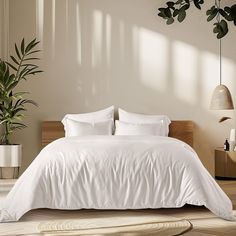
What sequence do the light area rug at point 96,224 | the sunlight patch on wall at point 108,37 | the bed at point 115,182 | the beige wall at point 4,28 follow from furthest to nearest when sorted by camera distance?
the sunlight patch on wall at point 108,37 → the beige wall at point 4,28 → the bed at point 115,182 → the light area rug at point 96,224

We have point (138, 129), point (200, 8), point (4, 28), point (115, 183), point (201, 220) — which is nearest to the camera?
point (201, 220)

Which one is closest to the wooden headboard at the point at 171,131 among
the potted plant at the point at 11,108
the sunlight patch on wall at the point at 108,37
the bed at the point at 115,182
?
the potted plant at the point at 11,108

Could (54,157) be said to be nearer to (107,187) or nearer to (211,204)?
(107,187)

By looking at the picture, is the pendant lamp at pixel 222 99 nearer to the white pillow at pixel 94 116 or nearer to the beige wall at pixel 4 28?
the white pillow at pixel 94 116

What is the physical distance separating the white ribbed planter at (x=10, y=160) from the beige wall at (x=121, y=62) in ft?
1.39

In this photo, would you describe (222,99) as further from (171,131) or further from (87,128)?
(87,128)

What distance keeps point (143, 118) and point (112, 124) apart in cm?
40

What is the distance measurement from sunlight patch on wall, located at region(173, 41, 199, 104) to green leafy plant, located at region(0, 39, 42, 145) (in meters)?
1.78

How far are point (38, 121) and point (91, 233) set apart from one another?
3272 mm

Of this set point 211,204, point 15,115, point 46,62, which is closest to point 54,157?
point 211,204

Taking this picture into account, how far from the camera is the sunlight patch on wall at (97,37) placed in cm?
688

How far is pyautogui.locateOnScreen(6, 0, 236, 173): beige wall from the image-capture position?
6.82 m

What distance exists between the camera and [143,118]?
6617mm

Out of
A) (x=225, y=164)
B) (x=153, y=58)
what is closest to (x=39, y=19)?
(x=153, y=58)
